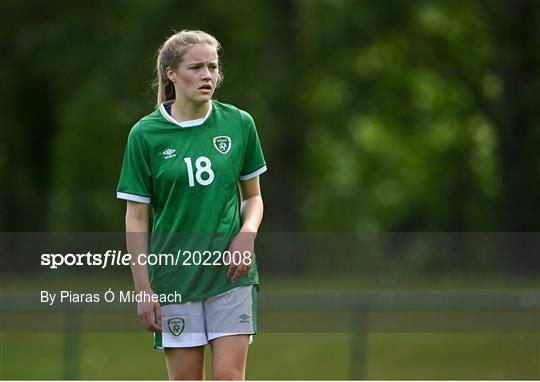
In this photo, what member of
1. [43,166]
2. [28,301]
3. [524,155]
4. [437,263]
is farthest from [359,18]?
[28,301]

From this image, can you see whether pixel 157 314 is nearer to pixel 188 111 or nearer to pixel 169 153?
pixel 169 153

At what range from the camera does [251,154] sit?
5.92 m

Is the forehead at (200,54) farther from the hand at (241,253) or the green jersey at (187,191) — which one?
the hand at (241,253)

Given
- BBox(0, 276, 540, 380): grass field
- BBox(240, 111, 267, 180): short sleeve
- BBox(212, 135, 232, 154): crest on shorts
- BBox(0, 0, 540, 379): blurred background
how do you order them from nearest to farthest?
BBox(212, 135, 232, 154): crest on shorts
BBox(240, 111, 267, 180): short sleeve
BBox(0, 276, 540, 380): grass field
BBox(0, 0, 540, 379): blurred background

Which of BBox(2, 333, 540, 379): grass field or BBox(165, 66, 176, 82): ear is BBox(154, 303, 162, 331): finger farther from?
BBox(2, 333, 540, 379): grass field

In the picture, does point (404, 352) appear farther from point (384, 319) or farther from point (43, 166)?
point (43, 166)

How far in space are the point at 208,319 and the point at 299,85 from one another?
23.1 m

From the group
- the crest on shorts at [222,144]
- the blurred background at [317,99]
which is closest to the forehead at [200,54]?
the crest on shorts at [222,144]

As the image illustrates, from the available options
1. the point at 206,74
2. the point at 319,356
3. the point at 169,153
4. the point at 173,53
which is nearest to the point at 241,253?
the point at 169,153

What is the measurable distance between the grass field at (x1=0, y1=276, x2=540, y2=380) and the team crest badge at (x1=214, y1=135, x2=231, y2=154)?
5.95m

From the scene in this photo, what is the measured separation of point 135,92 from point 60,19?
3262mm

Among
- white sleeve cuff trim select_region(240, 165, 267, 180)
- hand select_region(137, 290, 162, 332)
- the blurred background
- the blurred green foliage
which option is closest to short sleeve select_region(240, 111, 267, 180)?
white sleeve cuff trim select_region(240, 165, 267, 180)

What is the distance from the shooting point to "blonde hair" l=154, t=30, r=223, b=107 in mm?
5781

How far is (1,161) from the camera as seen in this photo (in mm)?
33219
